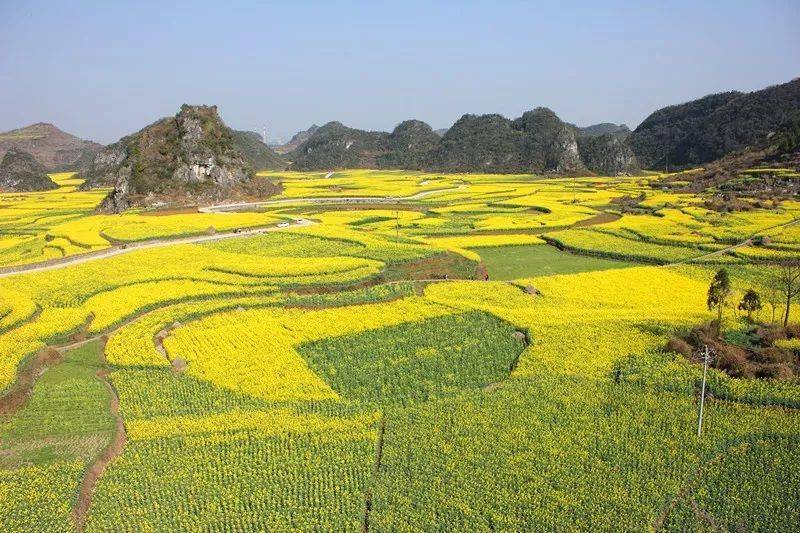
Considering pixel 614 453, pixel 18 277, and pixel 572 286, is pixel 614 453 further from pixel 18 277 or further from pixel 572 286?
pixel 18 277

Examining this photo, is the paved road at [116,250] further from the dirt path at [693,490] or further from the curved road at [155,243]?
the dirt path at [693,490]

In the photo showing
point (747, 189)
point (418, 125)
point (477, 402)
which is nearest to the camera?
point (477, 402)

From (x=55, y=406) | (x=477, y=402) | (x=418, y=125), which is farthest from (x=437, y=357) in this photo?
(x=418, y=125)

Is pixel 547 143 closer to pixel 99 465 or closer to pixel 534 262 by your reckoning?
pixel 534 262

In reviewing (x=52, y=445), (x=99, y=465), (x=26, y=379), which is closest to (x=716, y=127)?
(x=26, y=379)

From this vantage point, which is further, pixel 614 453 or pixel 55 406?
pixel 55 406

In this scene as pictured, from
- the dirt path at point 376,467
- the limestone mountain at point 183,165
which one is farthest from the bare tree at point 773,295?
the limestone mountain at point 183,165
